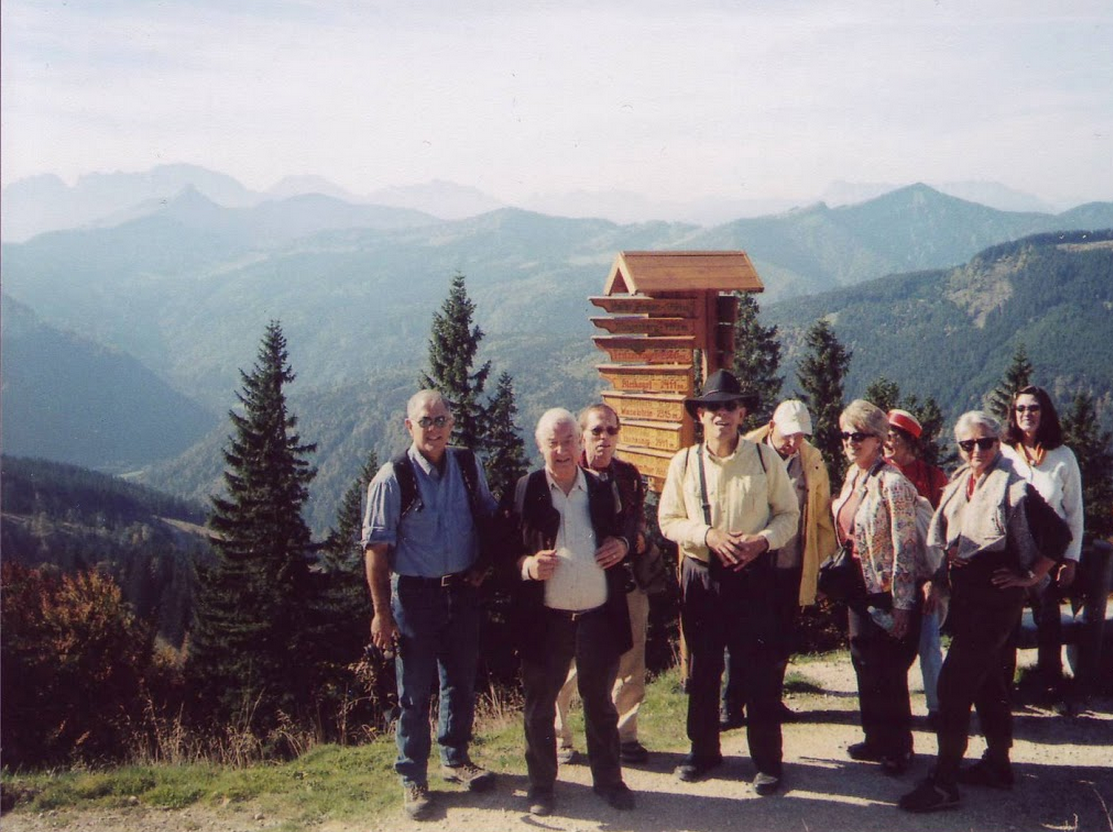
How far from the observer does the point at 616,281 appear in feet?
21.0

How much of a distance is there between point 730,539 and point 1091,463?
45454mm

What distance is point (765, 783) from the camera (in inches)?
176

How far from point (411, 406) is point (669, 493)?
1.46 meters

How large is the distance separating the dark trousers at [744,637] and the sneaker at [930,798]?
65cm

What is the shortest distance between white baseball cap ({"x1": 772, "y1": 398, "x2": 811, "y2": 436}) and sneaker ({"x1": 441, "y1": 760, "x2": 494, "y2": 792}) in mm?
2586

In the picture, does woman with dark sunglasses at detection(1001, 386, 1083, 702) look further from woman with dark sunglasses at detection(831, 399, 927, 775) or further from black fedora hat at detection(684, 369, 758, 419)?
black fedora hat at detection(684, 369, 758, 419)

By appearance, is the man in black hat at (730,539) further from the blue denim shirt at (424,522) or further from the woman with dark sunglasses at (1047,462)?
the woman with dark sunglasses at (1047,462)

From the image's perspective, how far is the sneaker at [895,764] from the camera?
15.4ft

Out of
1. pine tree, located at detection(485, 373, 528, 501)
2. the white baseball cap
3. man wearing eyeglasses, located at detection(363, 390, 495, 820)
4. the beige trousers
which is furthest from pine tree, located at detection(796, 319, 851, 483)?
man wearing eyeglasses, located at detection(363, 390, 495, 820)

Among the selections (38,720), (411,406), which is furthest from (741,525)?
(38,720)

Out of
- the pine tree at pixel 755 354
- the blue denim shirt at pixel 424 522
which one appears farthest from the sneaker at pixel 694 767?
the pine tree at pixel 755 354

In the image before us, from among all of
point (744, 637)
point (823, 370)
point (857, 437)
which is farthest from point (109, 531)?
point (857, 437)

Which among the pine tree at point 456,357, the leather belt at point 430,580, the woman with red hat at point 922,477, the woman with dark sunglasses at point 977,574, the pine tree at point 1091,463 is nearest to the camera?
the woman with dark sunglasses at point 977,574

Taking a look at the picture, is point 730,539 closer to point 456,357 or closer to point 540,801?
point 540,801
